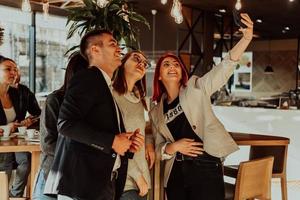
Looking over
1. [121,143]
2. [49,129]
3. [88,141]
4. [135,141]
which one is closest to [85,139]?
[88,141]

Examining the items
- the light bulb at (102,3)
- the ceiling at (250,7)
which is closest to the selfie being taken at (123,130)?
the light bulb at (102,3)

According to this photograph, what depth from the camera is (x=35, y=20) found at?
Result: 8742mm

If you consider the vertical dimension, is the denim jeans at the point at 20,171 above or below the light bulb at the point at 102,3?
below

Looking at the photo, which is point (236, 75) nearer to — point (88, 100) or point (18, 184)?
point (18, 184)

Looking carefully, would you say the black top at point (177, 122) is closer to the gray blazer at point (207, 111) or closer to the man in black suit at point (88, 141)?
the gray blazer at point (207, 111)

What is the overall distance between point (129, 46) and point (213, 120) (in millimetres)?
1168

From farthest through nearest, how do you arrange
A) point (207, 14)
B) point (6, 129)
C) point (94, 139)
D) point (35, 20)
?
point (207, 14), point (35, 20), point (6, 129), point (94, 139)

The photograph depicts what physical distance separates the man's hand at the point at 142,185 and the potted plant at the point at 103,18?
4.32 feet

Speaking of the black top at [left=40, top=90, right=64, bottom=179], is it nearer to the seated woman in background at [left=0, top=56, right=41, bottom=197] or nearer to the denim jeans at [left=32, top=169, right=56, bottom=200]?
the denim jeans at [left=32, top=169, right=56, bottom=200]

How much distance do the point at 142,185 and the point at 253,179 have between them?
0.85 m

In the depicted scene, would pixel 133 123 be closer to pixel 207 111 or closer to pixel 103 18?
pixel 207 111

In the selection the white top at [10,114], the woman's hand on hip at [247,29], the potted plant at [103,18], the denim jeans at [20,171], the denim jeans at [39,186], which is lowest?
the denim jeans at [20,171]

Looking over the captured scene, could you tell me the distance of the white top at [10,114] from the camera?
350 centimetres

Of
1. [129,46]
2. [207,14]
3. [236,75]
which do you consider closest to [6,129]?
[129,46]
